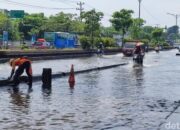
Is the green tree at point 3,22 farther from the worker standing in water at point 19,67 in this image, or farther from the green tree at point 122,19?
the worker standing in water at point 19,67

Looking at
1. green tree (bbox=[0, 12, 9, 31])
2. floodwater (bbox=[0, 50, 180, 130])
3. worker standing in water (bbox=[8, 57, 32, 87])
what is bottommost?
floodwater (bbox=[0, 50, 180, 130])

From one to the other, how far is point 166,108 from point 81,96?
3.66 metres

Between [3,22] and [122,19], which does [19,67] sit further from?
[3,22]

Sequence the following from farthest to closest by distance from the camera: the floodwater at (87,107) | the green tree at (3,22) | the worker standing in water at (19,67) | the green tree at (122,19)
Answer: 1. the green tree at (3,22)
2. the green tree at (122,19)
3. the worker standing in water at (19,67)
4. the floodwater at (87,107)

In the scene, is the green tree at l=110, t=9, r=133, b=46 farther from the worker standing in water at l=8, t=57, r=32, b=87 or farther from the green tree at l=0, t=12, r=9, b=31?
the worker standing in water at l=8, t=57, r=32, b=87

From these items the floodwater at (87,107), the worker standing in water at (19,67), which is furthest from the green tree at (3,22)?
the floodwater at (87,107)

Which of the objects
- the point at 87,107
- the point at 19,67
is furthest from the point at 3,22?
the point at 87,107

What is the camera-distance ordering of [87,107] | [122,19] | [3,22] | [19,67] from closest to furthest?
1. [87,107]
2. [19,67]
3. [122,19]
4. [3,22]

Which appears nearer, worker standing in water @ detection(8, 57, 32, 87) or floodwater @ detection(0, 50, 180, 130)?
floodwater @ detection(0, 50, 180, 130)

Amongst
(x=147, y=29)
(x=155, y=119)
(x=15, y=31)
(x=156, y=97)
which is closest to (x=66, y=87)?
(x=156, y=97)

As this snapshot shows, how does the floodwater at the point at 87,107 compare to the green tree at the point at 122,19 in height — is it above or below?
below

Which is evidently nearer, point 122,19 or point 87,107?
point 87,107

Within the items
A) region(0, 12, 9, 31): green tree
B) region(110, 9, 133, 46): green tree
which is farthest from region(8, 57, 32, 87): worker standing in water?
region(0, 12, 9, 31): green tree

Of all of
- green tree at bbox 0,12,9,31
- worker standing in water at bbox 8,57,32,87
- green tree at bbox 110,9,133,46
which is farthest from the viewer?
green tree at bbox 0,12,9,31
